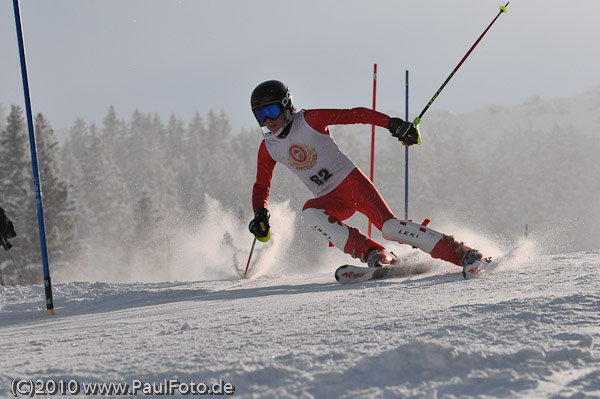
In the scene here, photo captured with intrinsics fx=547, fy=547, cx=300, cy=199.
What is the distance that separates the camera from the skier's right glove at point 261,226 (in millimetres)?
4840

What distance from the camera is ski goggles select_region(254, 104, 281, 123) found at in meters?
4.68

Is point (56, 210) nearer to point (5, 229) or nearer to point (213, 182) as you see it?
point (5, 229)

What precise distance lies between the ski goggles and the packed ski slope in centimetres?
174

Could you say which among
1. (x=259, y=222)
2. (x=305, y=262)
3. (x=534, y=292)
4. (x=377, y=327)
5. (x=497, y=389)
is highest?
(x=305, y=262)

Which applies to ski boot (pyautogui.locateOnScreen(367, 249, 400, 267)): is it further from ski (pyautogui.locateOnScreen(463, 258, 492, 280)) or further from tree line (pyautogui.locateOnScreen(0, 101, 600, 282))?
tree line (pyautogui.locateOnScreen(0, 101, 600, 282))

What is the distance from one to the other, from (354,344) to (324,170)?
2899mm

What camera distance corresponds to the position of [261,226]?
4871 millimetres

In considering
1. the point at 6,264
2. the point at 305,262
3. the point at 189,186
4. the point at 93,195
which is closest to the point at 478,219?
the point at 305,262

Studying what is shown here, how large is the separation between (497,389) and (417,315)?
0.92 m

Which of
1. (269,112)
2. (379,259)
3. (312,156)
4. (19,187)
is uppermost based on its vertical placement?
(19,187)

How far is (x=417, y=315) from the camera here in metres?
2.54

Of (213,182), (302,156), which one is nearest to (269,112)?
(302,156)

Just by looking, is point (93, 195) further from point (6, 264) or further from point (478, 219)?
point (478, 219)

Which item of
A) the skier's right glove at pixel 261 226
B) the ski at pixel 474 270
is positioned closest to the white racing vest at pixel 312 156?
the skier's right glove at pixel 261 226
